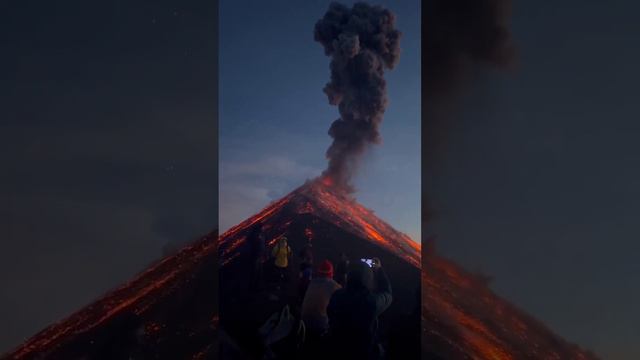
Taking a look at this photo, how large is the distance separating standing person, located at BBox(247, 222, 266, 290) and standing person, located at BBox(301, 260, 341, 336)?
0.59m

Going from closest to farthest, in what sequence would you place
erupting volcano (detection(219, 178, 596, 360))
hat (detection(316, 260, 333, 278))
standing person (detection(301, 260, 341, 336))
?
erupting volcano (detection(219, 178, 596, 360))
standing person (detection(301, 260, 341, 336))
hat (detection(316, 260, 333, 278))

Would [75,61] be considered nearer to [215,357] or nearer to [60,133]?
[60,133]

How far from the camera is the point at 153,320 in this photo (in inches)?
243

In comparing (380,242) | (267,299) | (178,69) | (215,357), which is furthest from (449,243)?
(178,69)

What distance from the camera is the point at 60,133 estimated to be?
555 centimetres

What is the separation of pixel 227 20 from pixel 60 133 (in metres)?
2.26

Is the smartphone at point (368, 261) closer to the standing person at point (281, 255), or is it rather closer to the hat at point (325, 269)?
the hat at point (325, 269)

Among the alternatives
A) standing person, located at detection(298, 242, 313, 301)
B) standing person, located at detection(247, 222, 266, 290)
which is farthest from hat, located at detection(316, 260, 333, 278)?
standing person, located at detection(247, 222, 266, 290)

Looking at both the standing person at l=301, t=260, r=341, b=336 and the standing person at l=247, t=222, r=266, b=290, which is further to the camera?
the standing person at l=247, t=222, r=266, b=290

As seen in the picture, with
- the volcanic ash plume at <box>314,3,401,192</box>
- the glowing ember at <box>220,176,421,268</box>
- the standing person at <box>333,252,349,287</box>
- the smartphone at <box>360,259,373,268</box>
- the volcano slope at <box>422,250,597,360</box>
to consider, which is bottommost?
the volcano slope at <box>422,250,597,360</box>

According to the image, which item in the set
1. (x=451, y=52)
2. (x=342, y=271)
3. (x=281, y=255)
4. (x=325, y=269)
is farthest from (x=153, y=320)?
(x=451, y=52)

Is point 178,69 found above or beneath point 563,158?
above

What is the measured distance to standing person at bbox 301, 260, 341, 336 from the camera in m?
6.36

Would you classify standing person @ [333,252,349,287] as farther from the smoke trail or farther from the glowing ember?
the smoke trail
